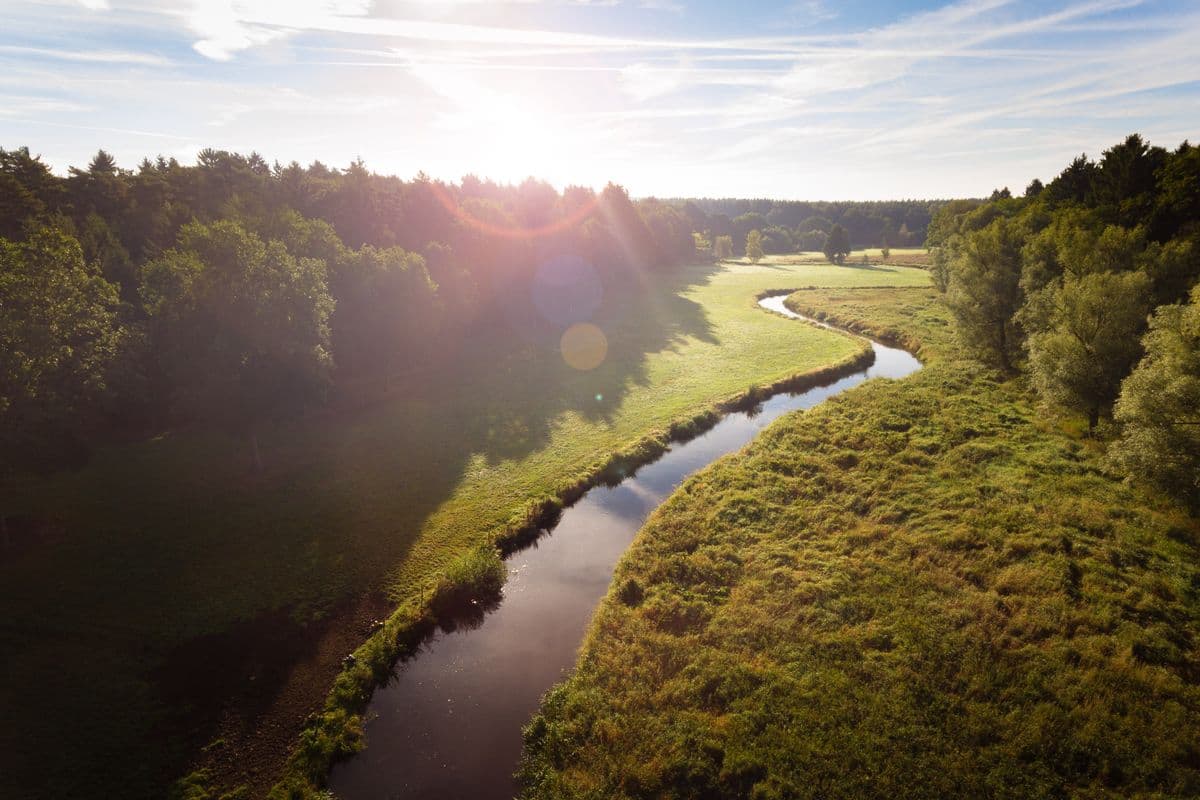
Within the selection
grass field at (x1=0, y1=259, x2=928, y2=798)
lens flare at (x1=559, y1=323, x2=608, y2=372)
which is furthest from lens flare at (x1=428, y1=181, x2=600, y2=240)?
grass field at (x1=0, y1=259, x2=928, y2=798)

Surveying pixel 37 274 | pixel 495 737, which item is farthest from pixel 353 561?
pixel 37 274

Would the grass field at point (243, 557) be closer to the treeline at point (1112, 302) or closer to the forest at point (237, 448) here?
the forest at point (237, 448)

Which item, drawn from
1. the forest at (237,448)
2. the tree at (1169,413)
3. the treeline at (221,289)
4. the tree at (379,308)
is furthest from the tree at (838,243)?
the tree at (1169,413)

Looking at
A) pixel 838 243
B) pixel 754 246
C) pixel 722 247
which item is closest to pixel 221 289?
pixel 754 246

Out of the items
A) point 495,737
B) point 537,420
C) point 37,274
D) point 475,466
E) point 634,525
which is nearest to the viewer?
point 495,737

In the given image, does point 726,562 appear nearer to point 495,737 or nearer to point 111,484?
point 495,737

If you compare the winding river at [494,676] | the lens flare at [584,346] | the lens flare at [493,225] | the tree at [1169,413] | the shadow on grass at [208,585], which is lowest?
the winding river at [494,676]

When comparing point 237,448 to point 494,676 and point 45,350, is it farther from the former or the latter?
point 494,676
